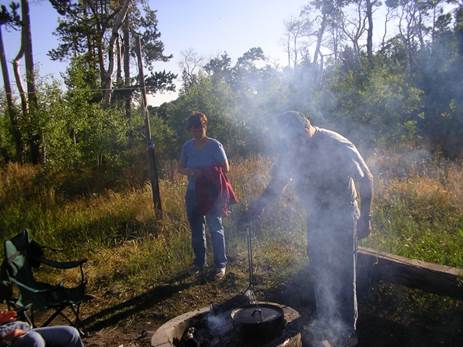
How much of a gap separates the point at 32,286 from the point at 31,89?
10.5 metres

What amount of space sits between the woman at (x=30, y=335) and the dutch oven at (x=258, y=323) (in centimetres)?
116

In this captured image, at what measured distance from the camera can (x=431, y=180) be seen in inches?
260

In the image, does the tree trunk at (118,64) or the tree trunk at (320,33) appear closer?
the tree trunk at (118,64)

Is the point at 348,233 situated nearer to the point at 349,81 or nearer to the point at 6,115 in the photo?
the point at 349,81

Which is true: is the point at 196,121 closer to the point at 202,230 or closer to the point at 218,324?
the point at 202,230

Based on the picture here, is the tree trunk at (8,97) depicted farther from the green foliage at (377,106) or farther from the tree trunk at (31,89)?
the green foliage at (377,106)

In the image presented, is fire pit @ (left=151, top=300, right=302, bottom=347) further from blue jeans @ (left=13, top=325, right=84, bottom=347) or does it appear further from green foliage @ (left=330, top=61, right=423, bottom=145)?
green foliage @ (left=330, top=61, right=423, bottom=145)

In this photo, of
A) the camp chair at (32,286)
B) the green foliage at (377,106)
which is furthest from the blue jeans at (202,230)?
the green foliage at (377,106)

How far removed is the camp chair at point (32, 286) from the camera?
10.4 feet

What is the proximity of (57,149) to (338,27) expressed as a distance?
25.0m

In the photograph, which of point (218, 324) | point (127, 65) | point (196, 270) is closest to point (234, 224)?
point (196, 270)

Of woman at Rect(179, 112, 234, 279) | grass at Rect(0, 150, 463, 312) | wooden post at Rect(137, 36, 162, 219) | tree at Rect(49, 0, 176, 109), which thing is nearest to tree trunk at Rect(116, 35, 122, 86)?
tree at Rect(49, 0, 176, 109)

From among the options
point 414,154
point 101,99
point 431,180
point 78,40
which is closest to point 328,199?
point 431,180

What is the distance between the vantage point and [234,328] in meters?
2.92
